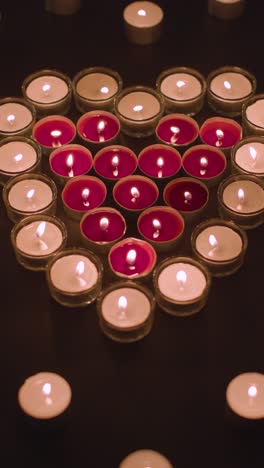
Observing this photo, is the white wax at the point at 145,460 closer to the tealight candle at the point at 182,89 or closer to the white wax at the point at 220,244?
the white wax at the point at 220,244

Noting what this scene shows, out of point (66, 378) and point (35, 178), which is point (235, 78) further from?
point (66, 378)

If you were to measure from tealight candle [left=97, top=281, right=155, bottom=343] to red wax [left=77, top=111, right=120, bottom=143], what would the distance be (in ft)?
1.60

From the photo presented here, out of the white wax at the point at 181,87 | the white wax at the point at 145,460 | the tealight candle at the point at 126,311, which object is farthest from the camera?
the white wax at the point at 181,87

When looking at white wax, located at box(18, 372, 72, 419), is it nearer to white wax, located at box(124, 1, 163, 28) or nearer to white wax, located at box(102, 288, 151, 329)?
white wax, located at box(102, 288, 151, 329)

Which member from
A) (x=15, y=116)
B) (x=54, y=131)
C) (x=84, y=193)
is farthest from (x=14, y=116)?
(x=84, y=193)

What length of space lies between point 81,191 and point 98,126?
0.21 metres

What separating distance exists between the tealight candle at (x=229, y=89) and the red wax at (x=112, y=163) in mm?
295

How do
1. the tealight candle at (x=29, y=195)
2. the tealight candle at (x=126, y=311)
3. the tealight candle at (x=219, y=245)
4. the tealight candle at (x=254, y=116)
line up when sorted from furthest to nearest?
the tealight candle at (x=254, y=116) < the tealight candle at (x=29, y=195) < the tealight candle at (x=219, y=245) < the tealight candle at (x=126, y=311)

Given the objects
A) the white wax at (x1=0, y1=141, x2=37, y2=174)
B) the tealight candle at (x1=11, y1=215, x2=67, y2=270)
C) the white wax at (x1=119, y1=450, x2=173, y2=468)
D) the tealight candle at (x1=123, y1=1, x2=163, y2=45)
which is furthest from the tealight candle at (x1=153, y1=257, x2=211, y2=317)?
the tealight candle at (x1=123, y1=1, x2=163, y2=45)

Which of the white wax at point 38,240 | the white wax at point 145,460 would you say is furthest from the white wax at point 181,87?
the white wax at point 145,460

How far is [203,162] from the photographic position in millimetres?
2156

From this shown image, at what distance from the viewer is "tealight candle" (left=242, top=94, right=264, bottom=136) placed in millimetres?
2205

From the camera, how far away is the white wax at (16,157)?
84.9 inches

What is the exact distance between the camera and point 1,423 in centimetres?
178
